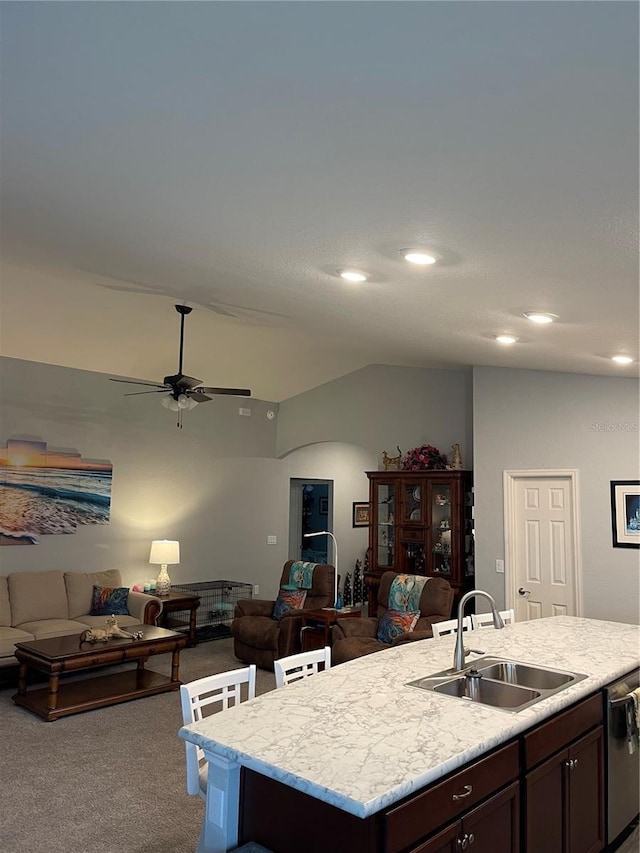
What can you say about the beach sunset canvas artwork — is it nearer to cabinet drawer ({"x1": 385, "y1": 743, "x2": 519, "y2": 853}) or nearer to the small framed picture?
the small framed picture

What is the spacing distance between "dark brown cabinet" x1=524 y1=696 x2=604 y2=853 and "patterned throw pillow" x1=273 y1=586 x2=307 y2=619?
396 centimetres

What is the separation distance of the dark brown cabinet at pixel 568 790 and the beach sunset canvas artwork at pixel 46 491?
214 inches

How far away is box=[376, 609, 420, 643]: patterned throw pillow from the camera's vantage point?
5574 mm

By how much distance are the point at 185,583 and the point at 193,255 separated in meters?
5.41

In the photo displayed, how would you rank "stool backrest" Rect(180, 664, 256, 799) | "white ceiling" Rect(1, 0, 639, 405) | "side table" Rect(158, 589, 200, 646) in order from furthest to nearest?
"side table" Rect(158, 589, 200, 646) → "stool backrest" Rect(180, 664, 256, 799) → "white ceiling" Rect(1, 0, 639, 405)

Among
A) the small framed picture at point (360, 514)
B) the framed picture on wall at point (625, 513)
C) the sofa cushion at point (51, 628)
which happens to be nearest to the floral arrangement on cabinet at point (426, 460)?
the framed picture on wall at point (625, 513)

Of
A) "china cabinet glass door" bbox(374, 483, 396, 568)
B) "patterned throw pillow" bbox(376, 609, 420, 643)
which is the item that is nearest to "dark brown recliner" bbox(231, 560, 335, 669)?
"patterned throw pillow" bbox(376, 609, 420, 643)

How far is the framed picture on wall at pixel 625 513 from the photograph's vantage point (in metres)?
5.27

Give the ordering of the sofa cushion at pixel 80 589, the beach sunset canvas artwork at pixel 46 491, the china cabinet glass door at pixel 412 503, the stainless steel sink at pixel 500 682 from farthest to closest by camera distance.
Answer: the china cabinet glass door at pixel 412 503
the sofa cushion at pixel 80 589
the beach sunset canvas artwork at pixel 46 491
the stainless steel sink at pixel 500 682

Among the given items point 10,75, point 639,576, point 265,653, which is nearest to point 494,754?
point 10,75

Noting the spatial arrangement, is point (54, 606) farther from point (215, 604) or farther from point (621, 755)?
point (621, 755)

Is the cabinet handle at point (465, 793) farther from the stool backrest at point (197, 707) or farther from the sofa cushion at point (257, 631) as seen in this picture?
the sofa cushion at point (257, 631)

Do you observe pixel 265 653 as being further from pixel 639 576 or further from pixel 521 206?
pixel 521 206

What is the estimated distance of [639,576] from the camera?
17.1 feet
